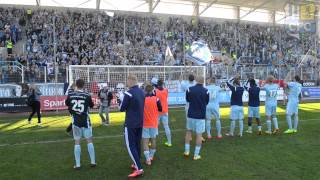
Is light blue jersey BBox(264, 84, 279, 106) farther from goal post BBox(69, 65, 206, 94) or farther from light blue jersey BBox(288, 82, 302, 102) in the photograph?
goal post BBox(69, 65, 206, 94)

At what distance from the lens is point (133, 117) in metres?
9.16

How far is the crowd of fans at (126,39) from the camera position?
102ft

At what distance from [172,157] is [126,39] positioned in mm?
25115

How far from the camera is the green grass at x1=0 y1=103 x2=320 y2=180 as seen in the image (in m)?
9.45

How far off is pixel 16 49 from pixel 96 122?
1539 cm

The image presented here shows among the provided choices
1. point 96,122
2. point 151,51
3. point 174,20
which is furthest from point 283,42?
point 96,122

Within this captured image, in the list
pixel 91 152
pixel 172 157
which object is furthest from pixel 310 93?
pixel 91 152

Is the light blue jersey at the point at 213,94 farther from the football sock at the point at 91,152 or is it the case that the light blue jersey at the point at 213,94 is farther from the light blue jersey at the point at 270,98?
the football sock at the point at 91,152

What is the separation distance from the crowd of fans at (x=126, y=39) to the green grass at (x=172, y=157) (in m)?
12.5

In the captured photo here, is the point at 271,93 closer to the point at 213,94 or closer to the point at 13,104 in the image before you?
the point at 213,94

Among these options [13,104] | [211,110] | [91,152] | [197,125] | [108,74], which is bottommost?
[91,152]

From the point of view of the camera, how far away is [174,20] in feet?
133

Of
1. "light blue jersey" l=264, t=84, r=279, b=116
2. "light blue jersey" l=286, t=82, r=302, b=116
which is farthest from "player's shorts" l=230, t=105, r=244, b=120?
"light blue jersey" l=286, t=82, r=302, b=116

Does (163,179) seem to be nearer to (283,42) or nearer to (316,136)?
(316,136)
